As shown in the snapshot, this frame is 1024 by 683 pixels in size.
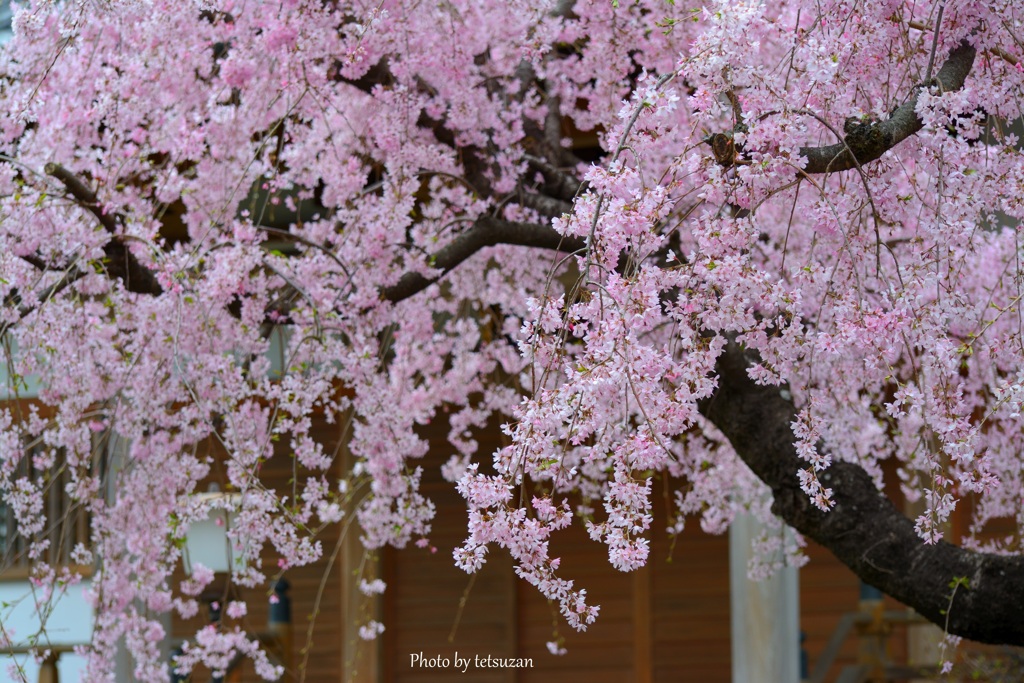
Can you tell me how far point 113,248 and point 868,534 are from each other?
96.4 inches

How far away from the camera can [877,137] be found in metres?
2.71

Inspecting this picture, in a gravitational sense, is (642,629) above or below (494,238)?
below

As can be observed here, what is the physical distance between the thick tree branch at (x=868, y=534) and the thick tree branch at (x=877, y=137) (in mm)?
803

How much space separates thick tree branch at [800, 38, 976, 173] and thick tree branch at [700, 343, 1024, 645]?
Result: 0.80 meters

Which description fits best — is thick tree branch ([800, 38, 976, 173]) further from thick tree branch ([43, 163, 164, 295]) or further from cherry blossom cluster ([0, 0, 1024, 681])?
thick tree branch ([43, 163, 164, 295])

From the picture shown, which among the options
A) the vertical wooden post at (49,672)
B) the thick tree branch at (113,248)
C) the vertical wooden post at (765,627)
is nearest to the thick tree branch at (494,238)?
the thick tree branch at (113,248)

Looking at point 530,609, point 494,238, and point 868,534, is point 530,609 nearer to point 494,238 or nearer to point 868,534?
point 494,238

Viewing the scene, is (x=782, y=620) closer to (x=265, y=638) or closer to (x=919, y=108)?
(x=265, y=638)

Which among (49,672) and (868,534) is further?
(49,672)

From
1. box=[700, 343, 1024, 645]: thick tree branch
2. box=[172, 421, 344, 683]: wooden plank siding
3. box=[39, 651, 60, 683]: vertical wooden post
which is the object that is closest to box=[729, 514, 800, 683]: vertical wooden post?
box=[700, 343, 1024, 645]: thick tree branch

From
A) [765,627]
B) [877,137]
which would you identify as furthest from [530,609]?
[877,137]

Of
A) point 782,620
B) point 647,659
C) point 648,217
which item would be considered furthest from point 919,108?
point 647,659

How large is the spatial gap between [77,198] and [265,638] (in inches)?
144

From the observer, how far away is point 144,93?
473 cm
